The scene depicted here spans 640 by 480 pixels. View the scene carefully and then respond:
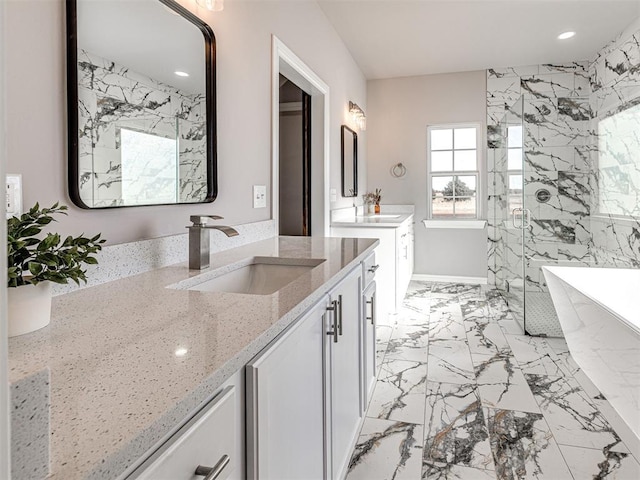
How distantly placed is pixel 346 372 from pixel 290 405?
0.65m

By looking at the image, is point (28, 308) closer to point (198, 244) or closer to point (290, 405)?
point (290, 405)

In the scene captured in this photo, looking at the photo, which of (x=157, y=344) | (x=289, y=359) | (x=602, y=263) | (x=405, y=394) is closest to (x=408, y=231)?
(x=602, y=263)

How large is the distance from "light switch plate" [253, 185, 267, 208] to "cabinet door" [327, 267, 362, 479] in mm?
800

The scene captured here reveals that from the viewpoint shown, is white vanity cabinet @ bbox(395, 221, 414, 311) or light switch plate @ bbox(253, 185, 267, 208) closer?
light switch plate @ bbox(253, 185, 267, 208)

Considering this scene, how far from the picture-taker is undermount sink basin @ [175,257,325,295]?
5.49 feet

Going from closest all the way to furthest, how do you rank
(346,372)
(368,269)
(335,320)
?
(335,320) → (346,372) → (368,269)

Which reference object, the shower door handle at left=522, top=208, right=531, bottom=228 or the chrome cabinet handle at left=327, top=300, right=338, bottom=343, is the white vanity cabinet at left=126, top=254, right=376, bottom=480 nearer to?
the chrome cabinet handle at left=327, top=300, right=338, bottom=343

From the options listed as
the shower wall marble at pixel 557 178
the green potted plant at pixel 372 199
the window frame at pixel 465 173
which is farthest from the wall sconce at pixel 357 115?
the shower wall marble at pixel 557 178

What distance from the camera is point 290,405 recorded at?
1.00 meters

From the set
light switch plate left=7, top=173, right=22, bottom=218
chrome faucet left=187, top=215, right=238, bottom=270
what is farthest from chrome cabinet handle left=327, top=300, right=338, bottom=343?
light switch plate left=7, top=173, right=22, bottom=218

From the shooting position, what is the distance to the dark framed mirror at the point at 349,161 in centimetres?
441

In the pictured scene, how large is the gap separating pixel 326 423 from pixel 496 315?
3.08 meters

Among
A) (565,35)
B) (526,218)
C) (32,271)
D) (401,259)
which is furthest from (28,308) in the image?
(565,35)

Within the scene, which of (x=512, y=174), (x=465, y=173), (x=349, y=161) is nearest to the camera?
(x=512, y=174)
